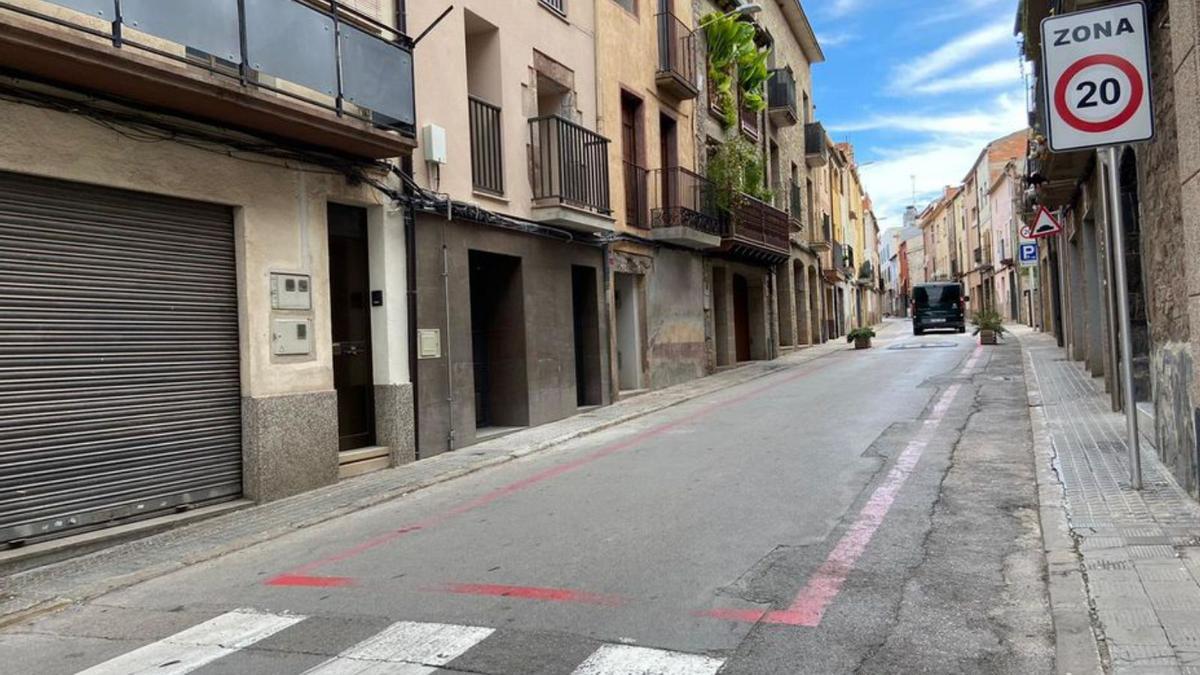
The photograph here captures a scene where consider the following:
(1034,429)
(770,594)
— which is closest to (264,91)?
(770,594)

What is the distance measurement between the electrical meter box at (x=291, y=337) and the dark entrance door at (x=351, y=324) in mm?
832

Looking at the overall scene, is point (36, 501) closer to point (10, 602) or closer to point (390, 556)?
point (10, 602)

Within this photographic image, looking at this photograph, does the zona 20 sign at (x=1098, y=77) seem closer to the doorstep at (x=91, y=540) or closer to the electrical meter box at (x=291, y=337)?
the electrical meter box at (x=291, y=337)

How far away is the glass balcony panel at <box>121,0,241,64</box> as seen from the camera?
6.45 m

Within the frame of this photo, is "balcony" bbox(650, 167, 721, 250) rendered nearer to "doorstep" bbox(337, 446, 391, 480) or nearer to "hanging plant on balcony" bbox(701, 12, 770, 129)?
"hanging plant on balcony" bbox(701, 12, 770, 129)

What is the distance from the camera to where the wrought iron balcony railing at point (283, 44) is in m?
6.44

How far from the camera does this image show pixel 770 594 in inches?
175

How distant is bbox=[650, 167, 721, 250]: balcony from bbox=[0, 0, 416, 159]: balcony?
317 inches

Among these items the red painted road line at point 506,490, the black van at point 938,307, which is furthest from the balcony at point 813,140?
the red painted road line at point 506,490

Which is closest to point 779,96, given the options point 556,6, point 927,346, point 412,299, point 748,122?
point 748,122

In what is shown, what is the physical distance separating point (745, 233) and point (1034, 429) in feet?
38.4

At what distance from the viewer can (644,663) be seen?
3.55m

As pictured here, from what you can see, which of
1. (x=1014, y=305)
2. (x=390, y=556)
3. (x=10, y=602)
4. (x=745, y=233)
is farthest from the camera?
(x=1014, y=305)

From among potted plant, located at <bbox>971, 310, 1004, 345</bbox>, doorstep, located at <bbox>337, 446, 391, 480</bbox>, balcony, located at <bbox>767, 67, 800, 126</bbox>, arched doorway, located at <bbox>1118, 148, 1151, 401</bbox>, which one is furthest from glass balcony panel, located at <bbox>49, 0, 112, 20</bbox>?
potted plant, located at <bbox>971, 310, 1004, 345</bbox>
